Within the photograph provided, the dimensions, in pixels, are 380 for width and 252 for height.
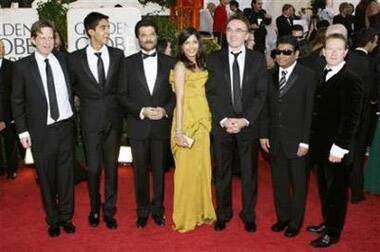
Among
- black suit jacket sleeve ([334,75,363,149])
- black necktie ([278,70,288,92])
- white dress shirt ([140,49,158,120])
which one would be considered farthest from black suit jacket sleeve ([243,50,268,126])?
white dress shirt ([140,49,158,120])

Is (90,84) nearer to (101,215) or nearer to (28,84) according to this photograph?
(28,84)

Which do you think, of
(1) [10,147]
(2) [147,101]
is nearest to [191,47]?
(2) [147,101]

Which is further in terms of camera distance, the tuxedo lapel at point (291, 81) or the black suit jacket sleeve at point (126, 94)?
the black suit jacket sleeve at point (126, 94)

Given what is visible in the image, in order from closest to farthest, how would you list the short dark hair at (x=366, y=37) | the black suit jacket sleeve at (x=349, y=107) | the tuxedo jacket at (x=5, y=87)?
the black suit jacket sleeve at (x=349, y=107) < the short dark hair at (x=366, y=37) < the tuxedo jacket at (x=5, y=87)

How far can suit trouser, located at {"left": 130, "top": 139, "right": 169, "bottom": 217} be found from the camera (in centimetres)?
482

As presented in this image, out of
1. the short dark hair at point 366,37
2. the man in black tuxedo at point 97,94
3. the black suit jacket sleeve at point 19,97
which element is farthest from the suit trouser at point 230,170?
the short dark hair at point 366,37

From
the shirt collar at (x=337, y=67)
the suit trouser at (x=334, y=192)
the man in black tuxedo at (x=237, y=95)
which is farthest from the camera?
the man in black tuxedo at (x=237, y=95)

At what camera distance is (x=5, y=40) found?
281 inches

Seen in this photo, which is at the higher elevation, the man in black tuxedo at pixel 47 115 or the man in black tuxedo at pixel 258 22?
the man in black tuxedo at pixel 258 22

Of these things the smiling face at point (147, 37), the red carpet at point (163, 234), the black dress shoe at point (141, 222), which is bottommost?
the red carpet at point (163, 234)

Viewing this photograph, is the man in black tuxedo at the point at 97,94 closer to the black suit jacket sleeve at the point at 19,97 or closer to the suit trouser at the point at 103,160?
the suit trouser at the point at 103,160

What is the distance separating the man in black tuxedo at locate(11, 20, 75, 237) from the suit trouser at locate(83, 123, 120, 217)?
166 millimetres

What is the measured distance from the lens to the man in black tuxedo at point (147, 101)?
464 centimetres

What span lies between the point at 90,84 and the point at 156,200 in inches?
47.7
